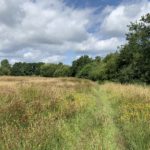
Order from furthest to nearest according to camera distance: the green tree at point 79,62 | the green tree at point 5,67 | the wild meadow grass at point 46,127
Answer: the green tree at point 5,67 < the green tree at point 79,62 < the wild meadow grass at point 46,127

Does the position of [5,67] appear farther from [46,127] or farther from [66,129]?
[46,127]

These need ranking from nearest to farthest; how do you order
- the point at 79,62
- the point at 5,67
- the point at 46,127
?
the point at 46,127 → the point at 79,62 → the point at 5,67

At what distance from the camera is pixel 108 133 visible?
7.77 meters

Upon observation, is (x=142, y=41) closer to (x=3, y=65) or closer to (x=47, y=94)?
(x=47, y=94)

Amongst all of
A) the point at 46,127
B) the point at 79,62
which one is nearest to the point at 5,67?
the point at 79,62

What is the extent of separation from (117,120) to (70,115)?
146cm

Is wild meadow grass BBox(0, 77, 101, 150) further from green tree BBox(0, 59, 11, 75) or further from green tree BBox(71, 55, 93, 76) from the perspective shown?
green tree BBox(0, 59, 11, 75)

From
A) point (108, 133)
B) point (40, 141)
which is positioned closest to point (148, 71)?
point (108, 133)

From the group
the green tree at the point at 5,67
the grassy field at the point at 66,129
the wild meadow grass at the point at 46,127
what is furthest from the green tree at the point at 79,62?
the grassy field at the point at 66,129

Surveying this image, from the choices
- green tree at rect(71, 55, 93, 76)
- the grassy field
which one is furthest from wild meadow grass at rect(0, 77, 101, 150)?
green tree at rect(71, 55, 93, 76)

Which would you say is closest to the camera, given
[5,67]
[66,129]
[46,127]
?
[46,127]

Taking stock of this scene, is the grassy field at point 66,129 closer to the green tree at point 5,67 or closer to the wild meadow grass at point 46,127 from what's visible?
the wild meadow grass at point 46,127

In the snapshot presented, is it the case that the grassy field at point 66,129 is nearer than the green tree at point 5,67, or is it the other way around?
the grassy field at point 66,129

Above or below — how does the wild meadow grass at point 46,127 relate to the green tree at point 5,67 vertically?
below
